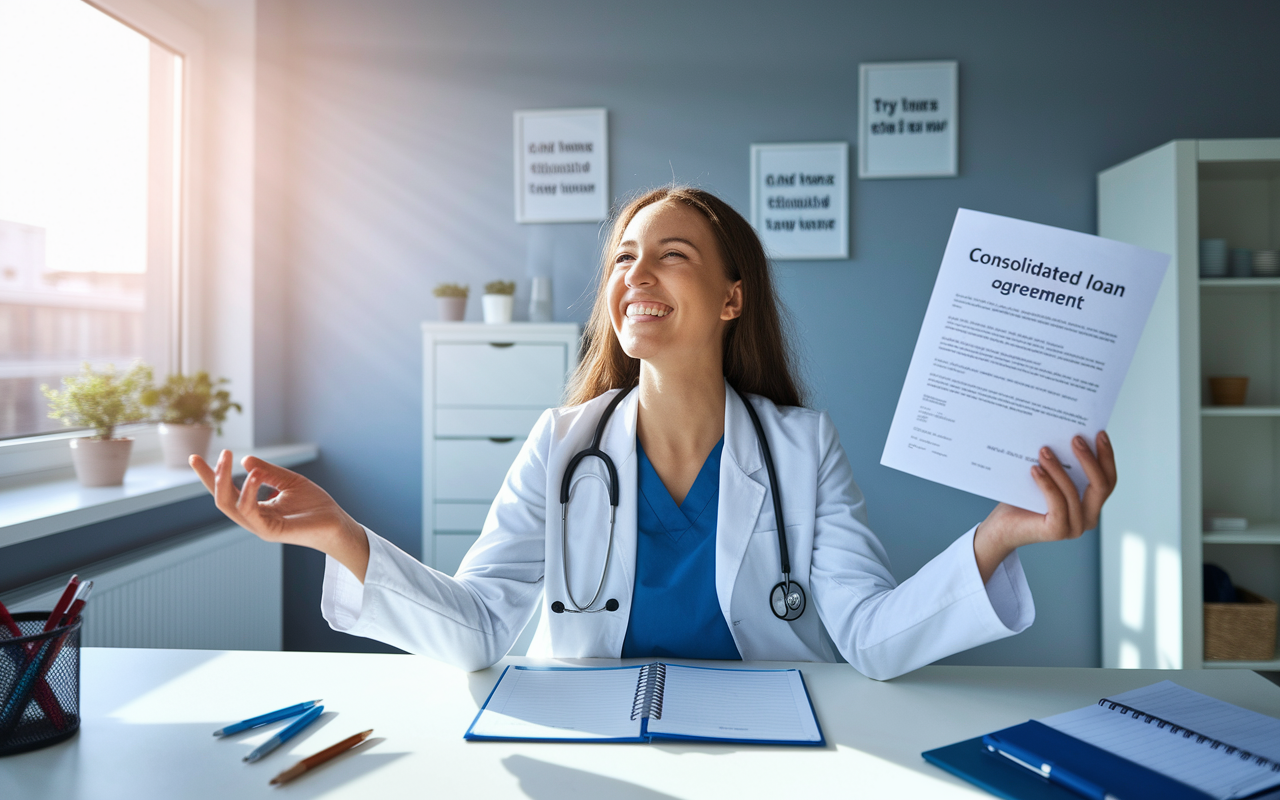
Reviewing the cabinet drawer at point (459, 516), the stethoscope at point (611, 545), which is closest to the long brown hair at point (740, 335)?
the stethoscope at point (611, 545)

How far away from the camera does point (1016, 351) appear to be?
37.6 inches

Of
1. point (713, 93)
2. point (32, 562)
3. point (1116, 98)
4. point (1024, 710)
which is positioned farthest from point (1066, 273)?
point (1116, 98)

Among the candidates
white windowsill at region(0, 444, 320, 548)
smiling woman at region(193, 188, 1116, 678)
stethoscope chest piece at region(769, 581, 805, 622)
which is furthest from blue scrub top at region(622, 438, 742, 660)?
white windowsill at region(0, 444, 320, 548)

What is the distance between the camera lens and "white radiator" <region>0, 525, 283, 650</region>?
198 centimetres

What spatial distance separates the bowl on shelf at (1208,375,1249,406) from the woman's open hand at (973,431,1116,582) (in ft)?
6.99

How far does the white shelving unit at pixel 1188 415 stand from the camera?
245 cm

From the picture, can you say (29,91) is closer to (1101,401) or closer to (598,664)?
(598,664)

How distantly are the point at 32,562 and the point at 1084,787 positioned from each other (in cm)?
220

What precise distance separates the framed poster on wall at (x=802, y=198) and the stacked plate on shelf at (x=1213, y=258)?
117 cm

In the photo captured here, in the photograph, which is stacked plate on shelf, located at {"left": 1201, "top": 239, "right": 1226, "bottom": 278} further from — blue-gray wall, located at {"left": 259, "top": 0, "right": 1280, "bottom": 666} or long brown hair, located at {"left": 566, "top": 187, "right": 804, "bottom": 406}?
long brown hair, located at {"left": 566, "top": 187, "right": 804, "bottom": 406}

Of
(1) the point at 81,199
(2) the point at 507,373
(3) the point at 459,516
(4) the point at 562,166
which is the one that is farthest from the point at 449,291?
(1) the point at 81,199

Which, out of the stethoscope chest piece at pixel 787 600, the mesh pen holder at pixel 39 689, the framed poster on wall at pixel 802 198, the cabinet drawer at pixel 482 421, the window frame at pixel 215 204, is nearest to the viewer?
the mesh pen holder at pixel 39 689

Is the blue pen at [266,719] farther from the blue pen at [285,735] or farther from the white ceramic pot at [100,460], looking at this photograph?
the white ceramic pot at [100,460]

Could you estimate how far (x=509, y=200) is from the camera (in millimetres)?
3203
